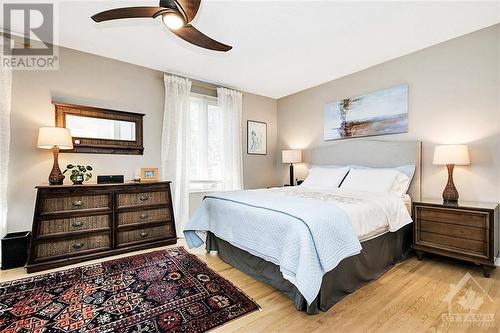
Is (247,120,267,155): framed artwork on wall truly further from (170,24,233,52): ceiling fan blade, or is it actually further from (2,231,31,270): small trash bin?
(2,231,31,270): small trash bin

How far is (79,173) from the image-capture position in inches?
112

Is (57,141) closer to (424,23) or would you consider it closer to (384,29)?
(384,29)

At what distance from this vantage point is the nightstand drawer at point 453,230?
88.9 inches

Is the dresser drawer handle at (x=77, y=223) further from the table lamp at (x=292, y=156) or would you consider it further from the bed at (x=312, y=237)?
the table lamp at (x=292, y=156)

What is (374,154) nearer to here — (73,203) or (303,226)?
(303,226)

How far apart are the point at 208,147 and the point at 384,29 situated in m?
2.93

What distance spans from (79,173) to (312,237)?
2.77m

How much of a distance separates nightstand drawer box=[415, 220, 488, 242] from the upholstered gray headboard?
1.79 feet

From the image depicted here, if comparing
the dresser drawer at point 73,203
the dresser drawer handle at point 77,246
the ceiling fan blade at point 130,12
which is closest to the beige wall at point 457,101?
the ceiling fan blade at point 130,12

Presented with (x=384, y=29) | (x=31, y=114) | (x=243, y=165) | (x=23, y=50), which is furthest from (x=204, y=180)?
(x=384, y=29)

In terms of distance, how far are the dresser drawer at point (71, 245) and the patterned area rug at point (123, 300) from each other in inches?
10.3

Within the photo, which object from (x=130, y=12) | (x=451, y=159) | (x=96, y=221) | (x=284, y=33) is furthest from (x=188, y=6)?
(x=451, y=159)

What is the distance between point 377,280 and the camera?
224 centimetres

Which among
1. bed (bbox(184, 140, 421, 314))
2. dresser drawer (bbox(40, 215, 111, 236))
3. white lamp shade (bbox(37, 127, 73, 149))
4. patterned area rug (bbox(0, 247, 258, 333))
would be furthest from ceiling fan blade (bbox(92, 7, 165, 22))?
patterned area rug (bbox(0, 247, 258, 333))
